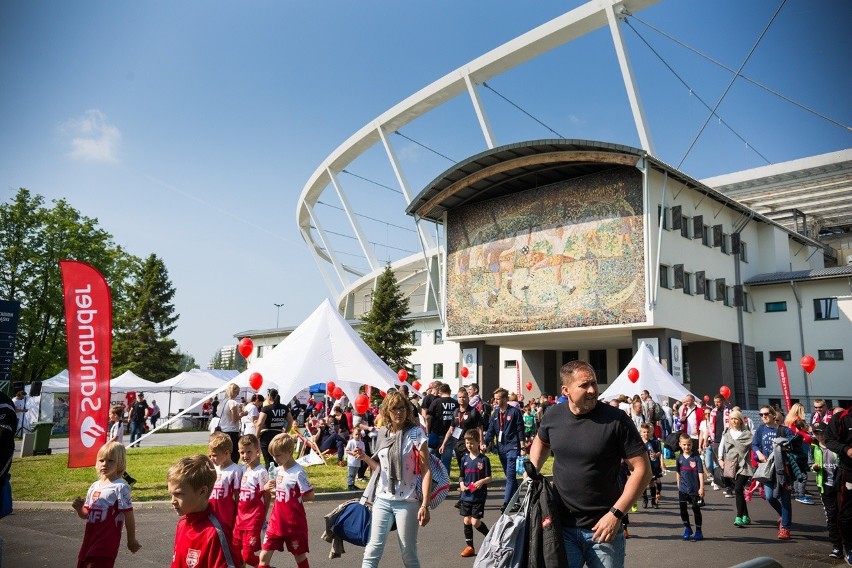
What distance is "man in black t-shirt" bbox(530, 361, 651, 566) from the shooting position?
3646 mm

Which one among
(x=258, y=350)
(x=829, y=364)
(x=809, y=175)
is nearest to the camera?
(x=829, y=364)

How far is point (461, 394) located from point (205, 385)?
26080 mm

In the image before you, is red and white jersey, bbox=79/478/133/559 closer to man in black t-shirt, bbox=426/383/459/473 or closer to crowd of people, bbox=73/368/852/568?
crowd of people, bbox=73/368/852/568

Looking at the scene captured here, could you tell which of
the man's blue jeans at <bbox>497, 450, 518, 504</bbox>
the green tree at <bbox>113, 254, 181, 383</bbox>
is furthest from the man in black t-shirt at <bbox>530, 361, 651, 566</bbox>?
the green tree at <bbox>113, 254, 181, 383</bbox>

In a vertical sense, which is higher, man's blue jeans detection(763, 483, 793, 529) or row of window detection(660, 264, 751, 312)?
row of window detection(660, 264, 751, 312)

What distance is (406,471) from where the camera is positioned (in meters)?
5.23

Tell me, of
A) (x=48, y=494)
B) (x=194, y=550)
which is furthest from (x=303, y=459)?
(x=194, y=550)

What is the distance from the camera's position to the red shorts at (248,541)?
575cm

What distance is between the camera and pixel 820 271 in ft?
111

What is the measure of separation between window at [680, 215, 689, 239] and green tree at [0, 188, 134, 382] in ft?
110

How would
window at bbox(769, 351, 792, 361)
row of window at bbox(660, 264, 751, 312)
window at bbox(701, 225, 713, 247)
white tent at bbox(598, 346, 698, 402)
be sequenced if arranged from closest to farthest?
white tent at bbox(598, 346, 698, 402)
row of window at bbox(660, 264, 751, 312)
window at bbox(701, 225, 713, 247)
window at bbox(769, 351, 792, 361)

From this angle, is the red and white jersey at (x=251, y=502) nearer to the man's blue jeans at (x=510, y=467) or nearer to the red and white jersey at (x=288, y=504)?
the red and white jersey at (x=288, y=504)

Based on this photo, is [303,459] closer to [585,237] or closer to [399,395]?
[399,395]

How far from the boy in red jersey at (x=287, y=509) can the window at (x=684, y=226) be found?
2891 centimetres
